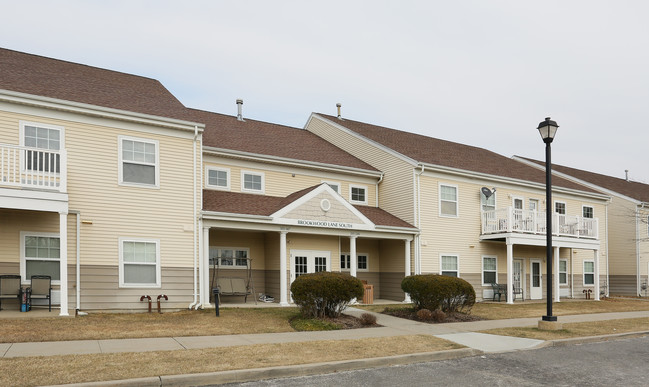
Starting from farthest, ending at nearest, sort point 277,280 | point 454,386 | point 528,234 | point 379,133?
point 379,133
point 528,234
point 277,280
point 454,386

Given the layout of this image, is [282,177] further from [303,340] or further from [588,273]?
[588,273]

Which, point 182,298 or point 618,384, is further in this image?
point 182,298

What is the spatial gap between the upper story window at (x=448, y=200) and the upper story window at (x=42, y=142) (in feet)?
49.1

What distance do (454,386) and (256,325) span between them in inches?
252

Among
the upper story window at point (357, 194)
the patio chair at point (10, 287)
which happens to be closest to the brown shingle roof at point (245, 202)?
the upper story window at point (357, 194)

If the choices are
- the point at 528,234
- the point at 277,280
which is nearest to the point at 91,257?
the point at 277,280

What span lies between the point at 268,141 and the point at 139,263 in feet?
27.6

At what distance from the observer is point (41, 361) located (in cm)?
848

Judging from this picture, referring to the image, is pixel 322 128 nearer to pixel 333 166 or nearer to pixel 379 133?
pixel 379 133

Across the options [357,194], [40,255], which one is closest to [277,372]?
[40,255]

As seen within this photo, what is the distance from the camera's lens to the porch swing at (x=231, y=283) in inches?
732

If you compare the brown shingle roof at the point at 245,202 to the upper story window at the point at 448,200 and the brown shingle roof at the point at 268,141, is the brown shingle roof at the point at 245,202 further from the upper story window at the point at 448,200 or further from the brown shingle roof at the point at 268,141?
the upper story window at the point at 448,200

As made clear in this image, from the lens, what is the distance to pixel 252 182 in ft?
67.2

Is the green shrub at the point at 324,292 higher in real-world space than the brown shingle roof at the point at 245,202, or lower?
lower
